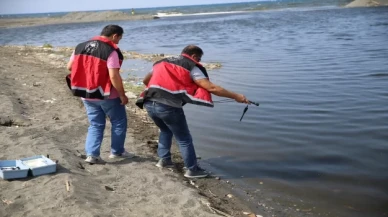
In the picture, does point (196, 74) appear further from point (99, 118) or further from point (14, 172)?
point (14, 172)

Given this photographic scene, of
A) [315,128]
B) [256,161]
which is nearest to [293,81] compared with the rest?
[315,128]

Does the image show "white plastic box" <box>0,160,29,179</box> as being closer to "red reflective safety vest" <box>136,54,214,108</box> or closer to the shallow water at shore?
"red reflective safety vest" <box>136,54,214,108</box>

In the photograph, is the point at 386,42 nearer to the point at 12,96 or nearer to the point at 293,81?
the point at 293,81

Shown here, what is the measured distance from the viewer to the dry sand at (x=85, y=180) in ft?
15.1

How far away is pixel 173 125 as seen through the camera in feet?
A: 19.0

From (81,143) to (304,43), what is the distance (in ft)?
53.5

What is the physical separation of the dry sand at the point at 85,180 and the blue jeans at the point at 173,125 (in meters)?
0.35

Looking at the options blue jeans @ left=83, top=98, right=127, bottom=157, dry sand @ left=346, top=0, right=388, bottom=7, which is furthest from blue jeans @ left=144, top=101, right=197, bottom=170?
dry sand @ left=346, top=0, right=388, bottom=7

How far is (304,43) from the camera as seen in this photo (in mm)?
21438

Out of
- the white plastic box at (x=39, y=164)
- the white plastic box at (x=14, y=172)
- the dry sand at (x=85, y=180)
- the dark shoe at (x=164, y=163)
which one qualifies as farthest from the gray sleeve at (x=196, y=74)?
the white plastic box at (x=14, y=172)

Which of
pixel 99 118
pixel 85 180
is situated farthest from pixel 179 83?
pixel 85 180

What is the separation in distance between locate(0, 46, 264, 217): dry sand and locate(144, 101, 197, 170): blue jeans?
1.14 ft

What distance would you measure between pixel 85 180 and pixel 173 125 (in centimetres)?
129

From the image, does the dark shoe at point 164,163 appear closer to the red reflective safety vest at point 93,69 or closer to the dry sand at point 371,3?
the red reflective safety vest at point 93,69
